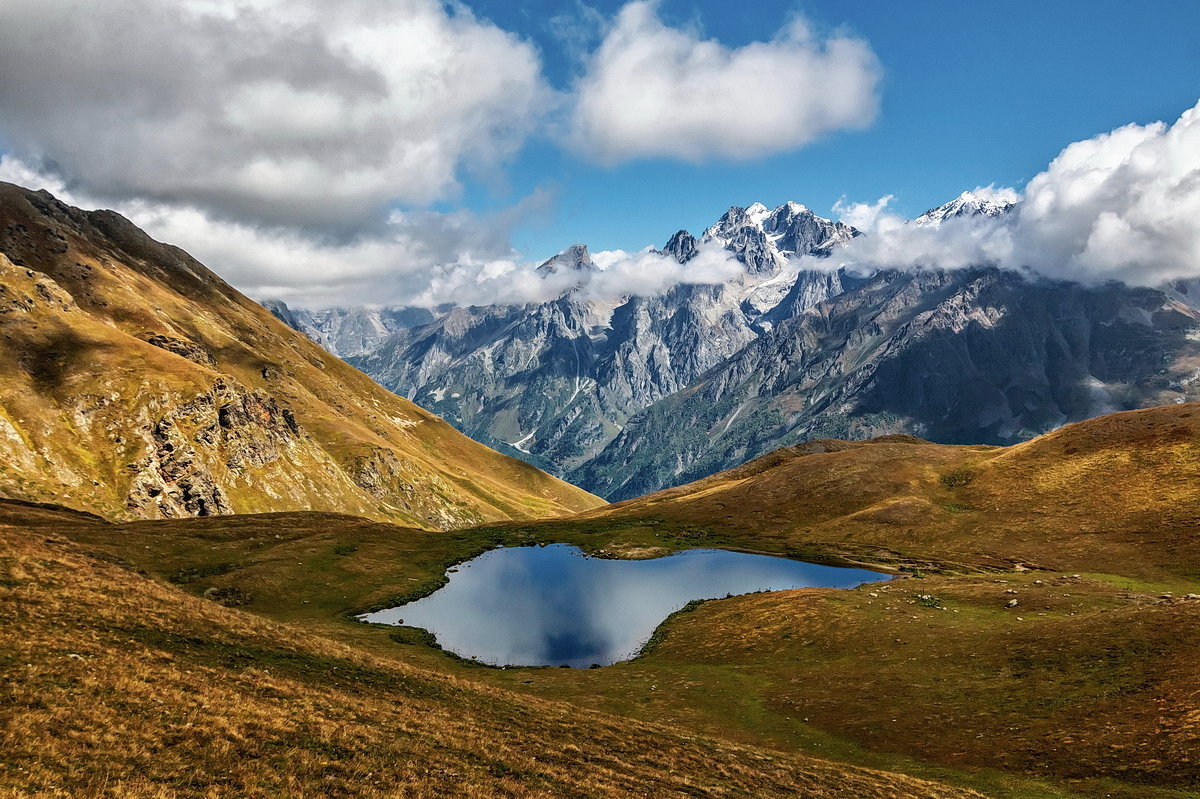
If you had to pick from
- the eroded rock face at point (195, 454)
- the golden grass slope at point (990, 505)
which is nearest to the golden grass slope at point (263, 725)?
the golden grass slope at point (990, 505)

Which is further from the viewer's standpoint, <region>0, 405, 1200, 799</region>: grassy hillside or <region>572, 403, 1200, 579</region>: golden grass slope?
<region>572, 403, 1200, 579</region>: golden grass slope

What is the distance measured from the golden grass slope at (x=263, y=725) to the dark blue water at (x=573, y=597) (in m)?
25.6

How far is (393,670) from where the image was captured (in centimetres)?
3969

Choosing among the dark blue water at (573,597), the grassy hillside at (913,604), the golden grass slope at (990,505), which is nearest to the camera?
the grassy hillside at (913,604)

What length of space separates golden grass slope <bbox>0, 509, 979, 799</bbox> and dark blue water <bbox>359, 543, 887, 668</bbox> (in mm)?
25583

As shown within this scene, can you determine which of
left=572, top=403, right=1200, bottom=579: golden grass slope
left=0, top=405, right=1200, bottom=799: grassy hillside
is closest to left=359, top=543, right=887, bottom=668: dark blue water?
left=0, top=405, right=1200, bottom=799: grassy hillside

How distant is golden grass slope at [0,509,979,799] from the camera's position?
19.3m

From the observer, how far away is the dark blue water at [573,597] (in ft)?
216

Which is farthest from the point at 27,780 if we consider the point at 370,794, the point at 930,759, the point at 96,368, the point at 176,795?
the point at 96,368

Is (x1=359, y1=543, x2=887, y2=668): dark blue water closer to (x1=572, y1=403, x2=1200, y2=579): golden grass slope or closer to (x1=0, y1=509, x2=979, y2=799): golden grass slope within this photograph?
(x1=572, y1=403, x2=1200, y2=579): golden grass slope

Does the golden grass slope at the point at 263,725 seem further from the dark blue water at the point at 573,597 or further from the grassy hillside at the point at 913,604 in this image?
the dark blue water at the point at 573,597

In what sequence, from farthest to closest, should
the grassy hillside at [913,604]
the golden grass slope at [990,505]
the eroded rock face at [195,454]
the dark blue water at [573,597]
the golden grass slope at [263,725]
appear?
the eroded rock face at [195,454] → the golden grass slope at [990,505] → the dark blue water at [573,597] → the grassy hillside at [913,604] → the golden grass slope at [263,725]

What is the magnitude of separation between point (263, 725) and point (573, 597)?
Answer: 214 feet

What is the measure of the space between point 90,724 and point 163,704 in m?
3.15
